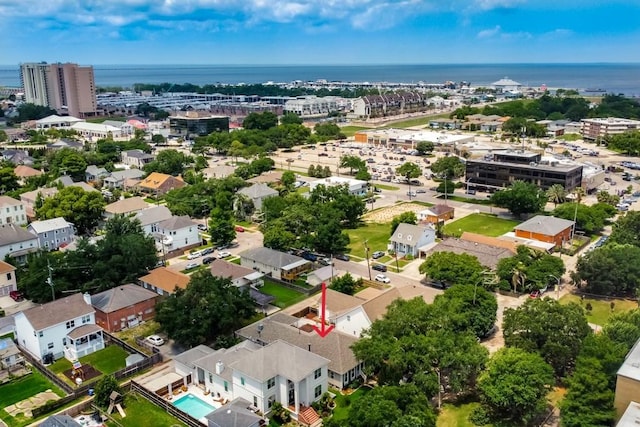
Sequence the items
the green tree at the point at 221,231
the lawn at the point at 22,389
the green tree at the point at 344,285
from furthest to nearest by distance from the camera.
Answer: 1. the green tree at the point at 221,231
2. the green tree at the point at 344,285
3. the lawn at the point at 22,389

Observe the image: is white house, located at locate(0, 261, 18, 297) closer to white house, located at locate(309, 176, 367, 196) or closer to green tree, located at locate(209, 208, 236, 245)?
green tree, located at locate(209, 208, 236, 245)

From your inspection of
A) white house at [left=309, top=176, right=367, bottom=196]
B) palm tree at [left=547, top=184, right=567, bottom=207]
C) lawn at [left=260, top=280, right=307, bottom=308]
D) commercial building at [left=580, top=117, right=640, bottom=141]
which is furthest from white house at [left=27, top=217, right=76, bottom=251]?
commercial building at [left=580, top=117, right=640, bottom=141]

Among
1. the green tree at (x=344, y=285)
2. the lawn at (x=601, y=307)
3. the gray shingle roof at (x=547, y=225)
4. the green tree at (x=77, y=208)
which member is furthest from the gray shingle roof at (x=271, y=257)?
the gray shingle roof at (x=547, y=225)

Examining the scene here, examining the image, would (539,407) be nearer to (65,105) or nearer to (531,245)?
(531,245)

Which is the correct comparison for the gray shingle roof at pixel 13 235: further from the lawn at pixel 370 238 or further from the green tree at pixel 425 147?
the green tree at pixel 425 147

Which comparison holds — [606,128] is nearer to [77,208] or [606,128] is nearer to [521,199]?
[521,199]

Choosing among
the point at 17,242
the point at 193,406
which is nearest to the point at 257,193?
the point at 17,242

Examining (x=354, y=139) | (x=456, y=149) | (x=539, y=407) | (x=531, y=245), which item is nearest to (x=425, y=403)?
(x=539, y=407)
